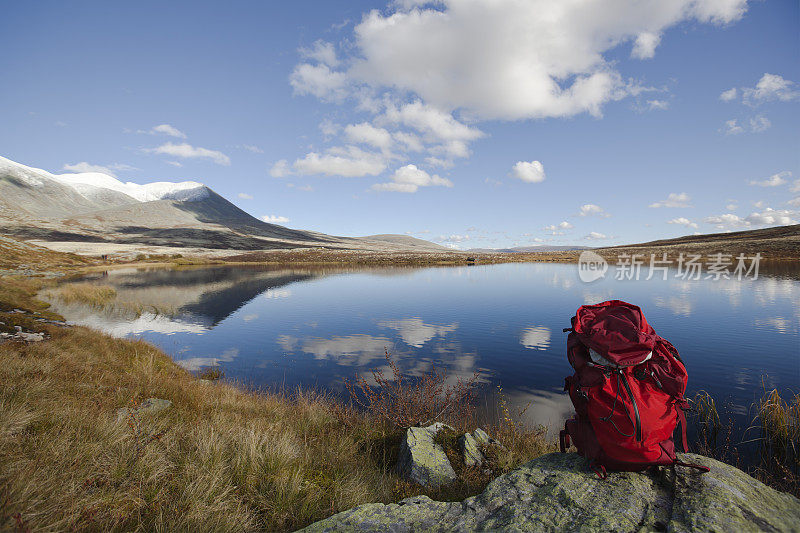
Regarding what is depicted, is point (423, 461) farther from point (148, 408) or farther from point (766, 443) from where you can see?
point (766, 443)

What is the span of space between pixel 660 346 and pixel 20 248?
283 ft

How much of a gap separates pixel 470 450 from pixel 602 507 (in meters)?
3.19

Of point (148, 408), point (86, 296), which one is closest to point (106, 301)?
point (86, 296)

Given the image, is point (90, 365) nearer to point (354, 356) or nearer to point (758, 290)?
point (354, 356)

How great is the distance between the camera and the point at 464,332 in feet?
63.5

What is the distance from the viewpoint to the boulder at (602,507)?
276 centimetres

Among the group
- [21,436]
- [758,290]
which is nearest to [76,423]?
[21,436]

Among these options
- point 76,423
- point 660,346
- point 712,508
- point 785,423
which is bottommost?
point 785,423

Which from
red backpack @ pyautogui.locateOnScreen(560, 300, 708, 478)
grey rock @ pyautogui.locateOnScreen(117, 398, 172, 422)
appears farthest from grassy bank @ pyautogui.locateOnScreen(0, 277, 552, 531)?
red backpack @ pyautogui.locateOnScreen(560, 300, 708, 478)

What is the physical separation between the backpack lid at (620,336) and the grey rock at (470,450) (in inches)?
132

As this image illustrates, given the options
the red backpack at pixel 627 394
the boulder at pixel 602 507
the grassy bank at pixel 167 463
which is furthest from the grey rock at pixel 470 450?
the red backpack at pixel 627 394

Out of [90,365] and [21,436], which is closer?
[21,436]

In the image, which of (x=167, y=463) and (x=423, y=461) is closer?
(x=167, y=463)

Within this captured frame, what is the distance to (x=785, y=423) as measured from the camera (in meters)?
7.98
